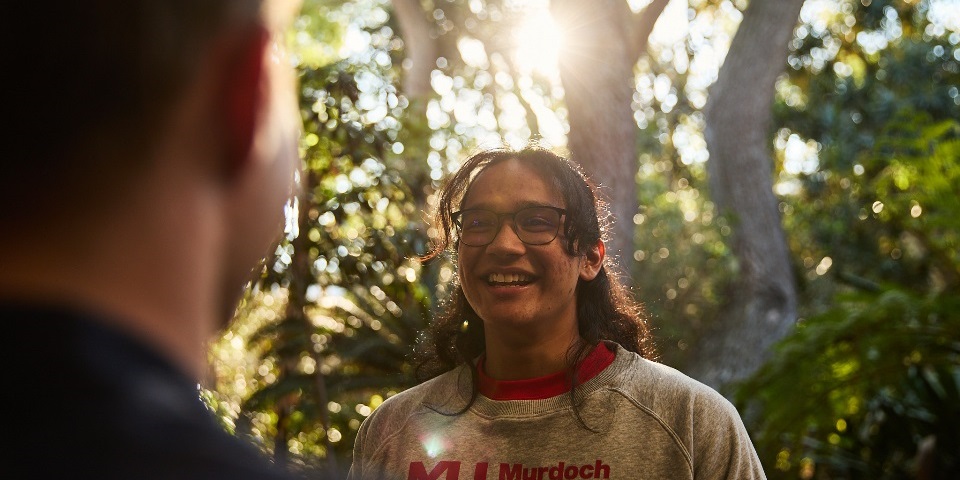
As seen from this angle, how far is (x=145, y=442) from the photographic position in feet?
1.71

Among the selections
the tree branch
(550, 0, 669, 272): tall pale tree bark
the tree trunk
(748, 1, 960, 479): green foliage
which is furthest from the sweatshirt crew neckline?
the tree trunk

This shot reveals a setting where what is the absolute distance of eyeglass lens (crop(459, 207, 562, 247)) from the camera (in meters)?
2.28

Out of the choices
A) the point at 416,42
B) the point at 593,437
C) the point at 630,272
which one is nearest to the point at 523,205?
the point at 593,437

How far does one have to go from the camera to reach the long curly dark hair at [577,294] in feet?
7.71

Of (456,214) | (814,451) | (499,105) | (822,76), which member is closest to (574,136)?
(814,451)

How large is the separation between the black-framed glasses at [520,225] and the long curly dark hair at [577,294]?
0.13 ft

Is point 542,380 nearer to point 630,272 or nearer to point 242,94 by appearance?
point 242,94

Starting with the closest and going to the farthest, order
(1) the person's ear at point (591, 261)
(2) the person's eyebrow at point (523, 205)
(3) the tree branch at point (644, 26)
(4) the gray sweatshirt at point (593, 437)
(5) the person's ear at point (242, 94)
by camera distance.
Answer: (5) the person's ear at point (242, 94) < (4) the gray sweatshirt at point (593, 437) < (2) the person's eyebrow at point (523, 205) < (1) the person's ear at point (591, 261) < (3) the tree branch at point (644, 26)

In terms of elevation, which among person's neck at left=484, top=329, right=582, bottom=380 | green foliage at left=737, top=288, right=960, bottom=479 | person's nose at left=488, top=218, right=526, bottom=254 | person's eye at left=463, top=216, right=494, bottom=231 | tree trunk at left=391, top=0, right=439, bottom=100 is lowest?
green foliage at left=737, top=288, right=960, bottom=479

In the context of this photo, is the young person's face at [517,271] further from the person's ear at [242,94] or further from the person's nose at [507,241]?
the person's ear at [242,94]

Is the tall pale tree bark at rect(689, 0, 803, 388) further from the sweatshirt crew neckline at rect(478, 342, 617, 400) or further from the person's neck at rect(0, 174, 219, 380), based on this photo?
the person's neck at rect(0, 174, 219, 380)

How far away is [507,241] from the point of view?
88.7 inches

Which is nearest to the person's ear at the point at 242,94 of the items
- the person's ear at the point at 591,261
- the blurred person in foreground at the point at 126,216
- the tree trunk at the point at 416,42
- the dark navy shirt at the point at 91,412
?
the blurred person in foreground at the point at 126,216

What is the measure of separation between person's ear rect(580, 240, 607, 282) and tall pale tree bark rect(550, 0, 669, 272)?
9.94ft
